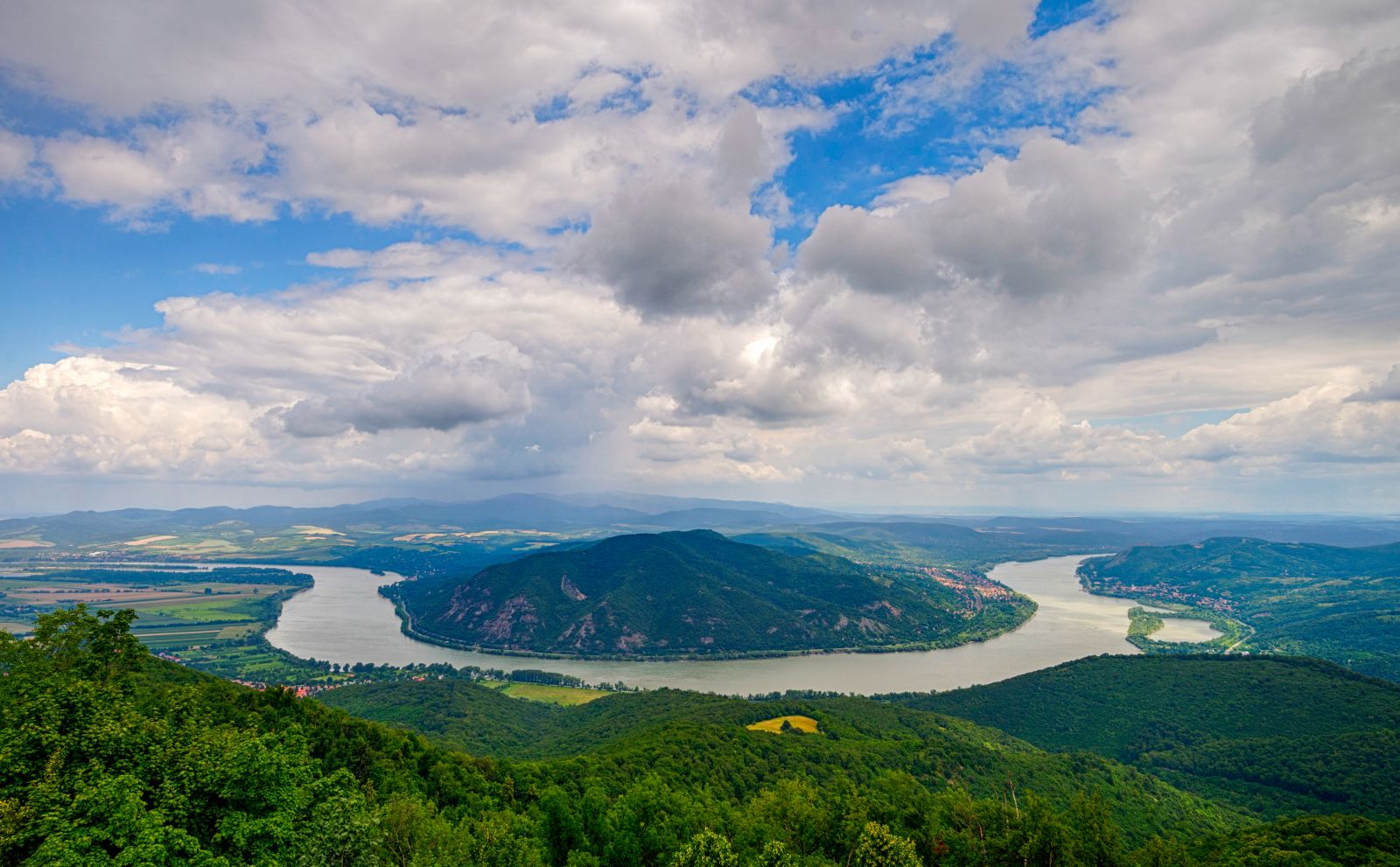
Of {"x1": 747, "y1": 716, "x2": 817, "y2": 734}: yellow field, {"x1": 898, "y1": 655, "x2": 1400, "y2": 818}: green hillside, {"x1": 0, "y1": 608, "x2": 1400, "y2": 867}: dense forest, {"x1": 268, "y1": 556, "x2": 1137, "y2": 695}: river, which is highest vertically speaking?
{"x1": 0, "y1": 608, "x2": 1400, "y2": 867}: dense forest

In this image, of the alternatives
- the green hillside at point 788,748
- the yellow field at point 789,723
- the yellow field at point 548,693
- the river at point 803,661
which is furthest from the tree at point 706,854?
the river at point 803,661

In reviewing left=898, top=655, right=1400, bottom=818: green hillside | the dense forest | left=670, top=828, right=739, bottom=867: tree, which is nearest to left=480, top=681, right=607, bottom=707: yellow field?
left=898, top=655, right=1400, bottom=818: green hillside

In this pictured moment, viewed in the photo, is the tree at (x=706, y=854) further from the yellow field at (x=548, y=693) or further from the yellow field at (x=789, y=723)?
the yellow field at (x=548, y=693)

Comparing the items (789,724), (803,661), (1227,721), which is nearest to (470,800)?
(789,724)

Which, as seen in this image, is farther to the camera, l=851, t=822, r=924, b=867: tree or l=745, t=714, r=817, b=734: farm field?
l=745, t=714, r=817, b=734: farm field

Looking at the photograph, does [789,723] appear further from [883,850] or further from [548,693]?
[548,693]

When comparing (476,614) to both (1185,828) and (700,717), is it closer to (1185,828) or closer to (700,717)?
(700,717)

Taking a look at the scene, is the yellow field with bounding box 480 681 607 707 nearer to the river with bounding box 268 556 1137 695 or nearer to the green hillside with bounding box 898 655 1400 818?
the river with bounding box 268 556 1137 695
